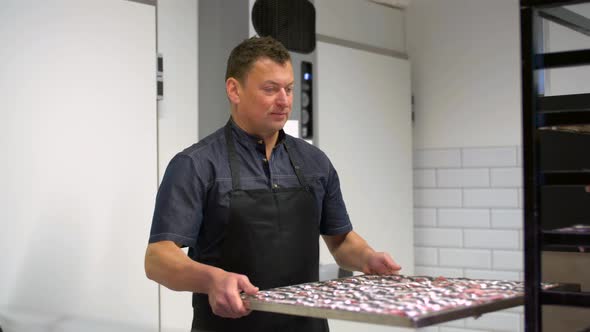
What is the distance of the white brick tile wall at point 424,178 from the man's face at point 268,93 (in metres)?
2.16

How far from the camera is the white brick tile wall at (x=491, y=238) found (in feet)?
13.1

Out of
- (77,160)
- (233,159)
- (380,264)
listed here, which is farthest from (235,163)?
(77,160)

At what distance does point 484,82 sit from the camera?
4.11 m

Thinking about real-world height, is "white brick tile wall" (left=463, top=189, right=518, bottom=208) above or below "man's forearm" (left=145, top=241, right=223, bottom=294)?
above

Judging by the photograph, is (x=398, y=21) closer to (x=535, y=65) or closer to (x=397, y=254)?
(x=397, y=254)

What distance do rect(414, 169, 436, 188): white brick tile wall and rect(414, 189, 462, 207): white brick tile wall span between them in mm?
27

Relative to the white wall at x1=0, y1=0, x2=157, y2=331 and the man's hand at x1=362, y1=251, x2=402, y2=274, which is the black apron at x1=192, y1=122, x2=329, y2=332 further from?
the white wall at x1=0, y1=0, x2=157, y2=331

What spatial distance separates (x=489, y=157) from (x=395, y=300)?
8.46 ft

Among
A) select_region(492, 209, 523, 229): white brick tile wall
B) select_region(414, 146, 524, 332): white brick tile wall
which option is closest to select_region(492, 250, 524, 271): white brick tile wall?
select_region(414, 146, 524, 332): white brick tile wall

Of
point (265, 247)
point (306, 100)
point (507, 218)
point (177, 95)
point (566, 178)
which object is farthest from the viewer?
point (507, 218)

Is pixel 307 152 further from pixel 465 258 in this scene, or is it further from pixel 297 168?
pixel 465 258

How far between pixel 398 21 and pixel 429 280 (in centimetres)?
251

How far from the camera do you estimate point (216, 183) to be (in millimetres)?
2201

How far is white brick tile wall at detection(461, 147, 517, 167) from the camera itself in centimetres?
401
